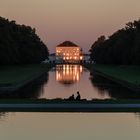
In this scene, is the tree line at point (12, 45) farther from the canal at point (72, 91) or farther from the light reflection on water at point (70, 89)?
the canal at point (72, 91)

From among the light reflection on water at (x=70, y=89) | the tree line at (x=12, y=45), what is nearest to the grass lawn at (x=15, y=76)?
the tree line at (x=12, y=45)

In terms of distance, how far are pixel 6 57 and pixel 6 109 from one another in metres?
45.5

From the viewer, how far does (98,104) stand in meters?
21.0

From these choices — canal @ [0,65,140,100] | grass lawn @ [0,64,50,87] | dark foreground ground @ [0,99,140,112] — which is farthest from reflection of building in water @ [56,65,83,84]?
dark foreground ground @ [0,99,140,112]

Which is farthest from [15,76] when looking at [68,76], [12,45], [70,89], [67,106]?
[67,106]
